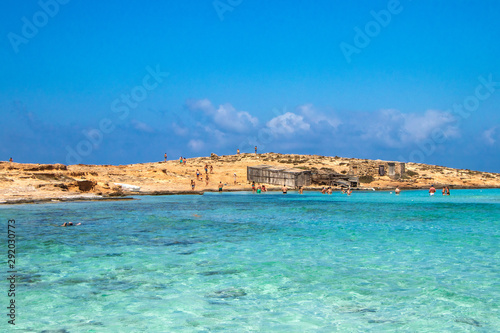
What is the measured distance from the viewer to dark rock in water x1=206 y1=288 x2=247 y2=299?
10953 millimetres

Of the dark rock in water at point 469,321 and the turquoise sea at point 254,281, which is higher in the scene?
the turquoise sea at point 254,281

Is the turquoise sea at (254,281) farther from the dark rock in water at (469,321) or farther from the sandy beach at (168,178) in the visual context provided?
the sandy beach at (168,178)

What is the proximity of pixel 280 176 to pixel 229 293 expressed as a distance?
65850 mm

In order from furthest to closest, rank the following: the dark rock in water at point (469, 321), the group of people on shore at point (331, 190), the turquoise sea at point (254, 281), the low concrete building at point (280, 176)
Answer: the low concrete building at point (280, 176) < the group of people on shore at point (331, 190) < the turquoise sea at point (254, 281) < the dark rock in water at point (469, 321)

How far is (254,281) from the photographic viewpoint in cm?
1252

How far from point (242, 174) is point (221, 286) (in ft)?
246

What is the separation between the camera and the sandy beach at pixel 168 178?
4450 centimetres

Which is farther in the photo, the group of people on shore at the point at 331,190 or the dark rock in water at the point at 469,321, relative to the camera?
the group of people on shore at the point at 331,190

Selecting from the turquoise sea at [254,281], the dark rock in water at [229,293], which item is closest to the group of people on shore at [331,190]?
the turquoise sea at [254,281]

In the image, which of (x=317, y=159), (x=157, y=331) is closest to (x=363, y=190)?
(x=317, y=159)

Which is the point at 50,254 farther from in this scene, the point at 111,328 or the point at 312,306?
the point at 312,306

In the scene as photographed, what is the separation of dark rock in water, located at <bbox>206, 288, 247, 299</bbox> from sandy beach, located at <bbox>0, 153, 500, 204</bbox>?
33.2 metres

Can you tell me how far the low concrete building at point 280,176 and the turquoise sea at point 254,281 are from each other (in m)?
51.6

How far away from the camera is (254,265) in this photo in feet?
48.3
